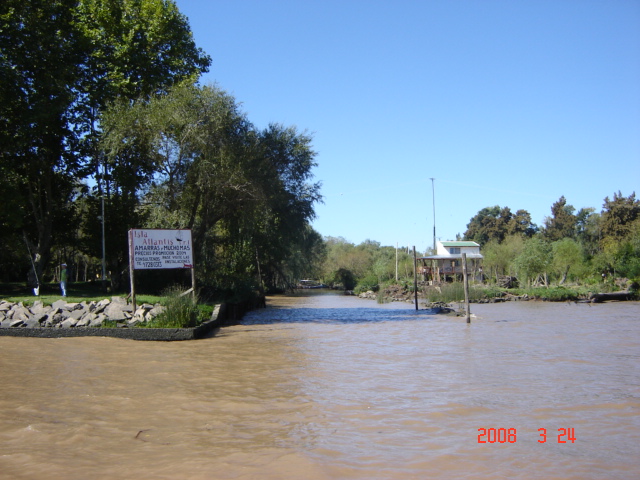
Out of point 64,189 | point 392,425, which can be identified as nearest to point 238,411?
point 392,425

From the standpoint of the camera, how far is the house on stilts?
2438 inches

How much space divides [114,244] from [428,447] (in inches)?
898

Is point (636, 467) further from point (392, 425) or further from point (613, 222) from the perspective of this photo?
point (613, 222)

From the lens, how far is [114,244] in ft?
89.1

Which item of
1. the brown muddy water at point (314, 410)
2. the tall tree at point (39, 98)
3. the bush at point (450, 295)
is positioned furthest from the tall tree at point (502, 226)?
the brown muddy water at point (314, 410)

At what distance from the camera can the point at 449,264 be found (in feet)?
227

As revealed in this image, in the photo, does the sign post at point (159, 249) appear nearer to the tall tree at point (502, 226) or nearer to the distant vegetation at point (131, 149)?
the distant vegetation at point (131, 149)

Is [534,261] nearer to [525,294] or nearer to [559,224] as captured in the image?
[525,294]

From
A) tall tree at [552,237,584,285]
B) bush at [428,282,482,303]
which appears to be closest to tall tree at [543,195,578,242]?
tall tree at [552,237,584,285]

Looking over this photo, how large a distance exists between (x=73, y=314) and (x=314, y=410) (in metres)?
11.9

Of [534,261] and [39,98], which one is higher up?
[39,98]

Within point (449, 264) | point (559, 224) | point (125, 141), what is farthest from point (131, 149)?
point (559, 224)

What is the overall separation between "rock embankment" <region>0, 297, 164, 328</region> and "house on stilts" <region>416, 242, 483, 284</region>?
4071 cm

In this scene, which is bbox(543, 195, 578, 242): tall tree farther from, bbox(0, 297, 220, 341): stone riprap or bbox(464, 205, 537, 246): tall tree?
bbox(0, 297, 220, 341): stone riprap
